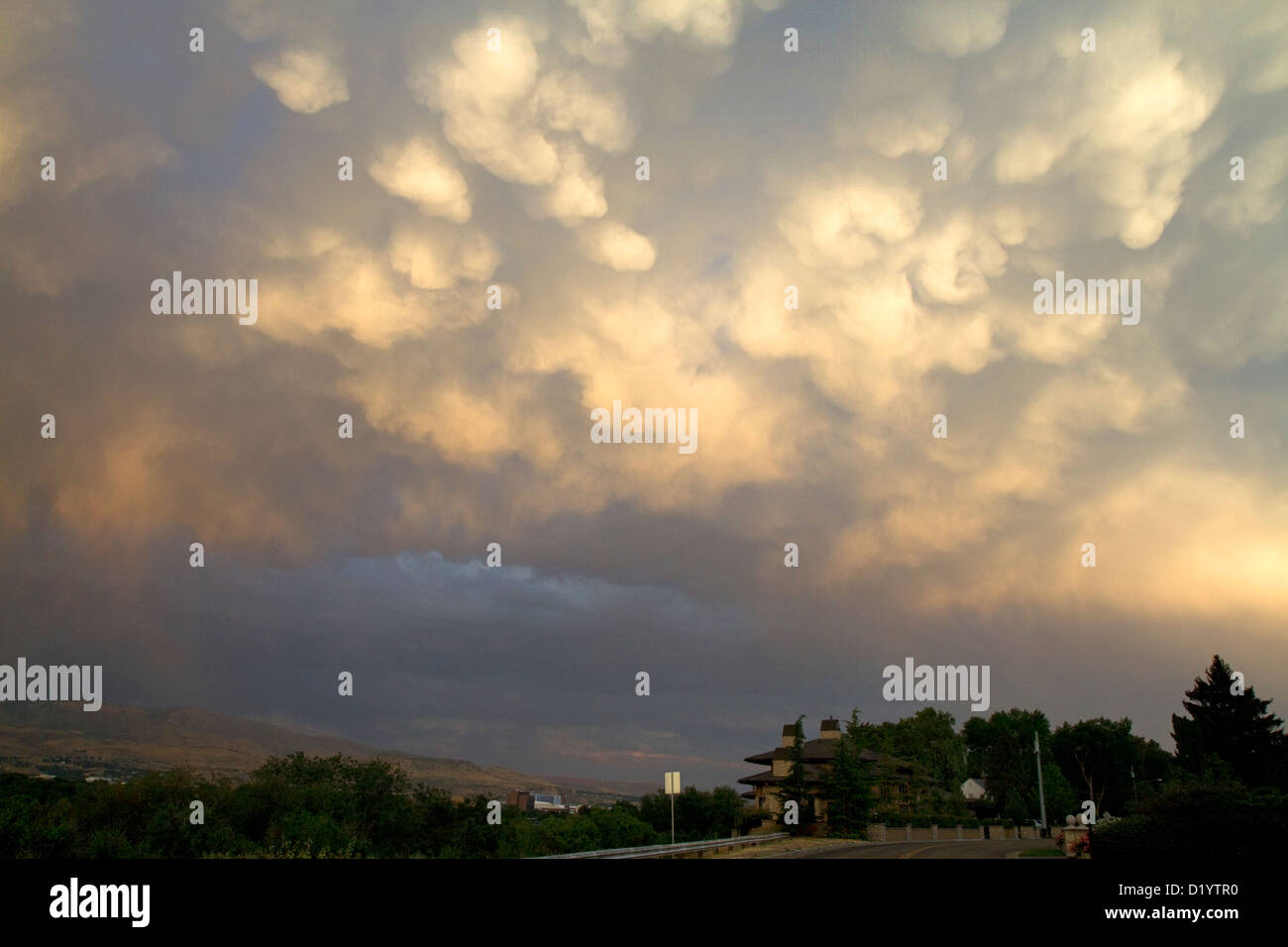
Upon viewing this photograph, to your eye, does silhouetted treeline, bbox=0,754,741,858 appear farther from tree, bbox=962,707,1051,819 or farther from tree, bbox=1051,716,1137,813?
tree, bbox=1051,716,1137,813

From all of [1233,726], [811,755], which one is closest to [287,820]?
[811,755]

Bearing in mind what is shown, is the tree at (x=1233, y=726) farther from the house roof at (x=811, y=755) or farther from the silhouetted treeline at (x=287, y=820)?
the silhouetted treeline at (x=287, y=820)

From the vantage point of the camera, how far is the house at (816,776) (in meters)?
73.0

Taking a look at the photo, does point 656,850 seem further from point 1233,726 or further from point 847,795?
point 1233,726

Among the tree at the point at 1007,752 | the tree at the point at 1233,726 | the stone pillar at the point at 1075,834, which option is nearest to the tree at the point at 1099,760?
the tree at the point at 1007,752

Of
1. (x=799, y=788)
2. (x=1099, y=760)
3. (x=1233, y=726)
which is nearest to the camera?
(x=799, y=788)

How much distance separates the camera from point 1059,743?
142 meters

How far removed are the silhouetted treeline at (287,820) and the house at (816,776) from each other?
18.4 meters

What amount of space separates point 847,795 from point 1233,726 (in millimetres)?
37271

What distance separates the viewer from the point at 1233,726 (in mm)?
78062

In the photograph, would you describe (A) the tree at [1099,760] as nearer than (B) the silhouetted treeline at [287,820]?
No

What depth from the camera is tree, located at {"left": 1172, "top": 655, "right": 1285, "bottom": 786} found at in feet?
248
